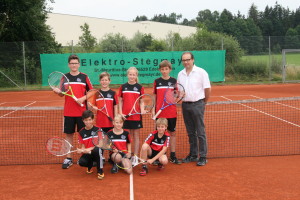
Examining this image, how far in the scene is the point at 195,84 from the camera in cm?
508

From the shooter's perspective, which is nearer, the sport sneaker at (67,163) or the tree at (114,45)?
the sport sneaker at (67,163)

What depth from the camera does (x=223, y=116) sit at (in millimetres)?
9531

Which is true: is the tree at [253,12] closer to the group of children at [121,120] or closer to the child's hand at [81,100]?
the group of children at [121,120]

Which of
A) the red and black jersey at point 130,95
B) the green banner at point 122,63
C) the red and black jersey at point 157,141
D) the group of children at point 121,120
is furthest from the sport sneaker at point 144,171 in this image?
the green banner at point 122,63

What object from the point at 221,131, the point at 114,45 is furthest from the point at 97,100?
the point at 114,45

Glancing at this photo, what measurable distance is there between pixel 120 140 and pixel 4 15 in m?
17.6

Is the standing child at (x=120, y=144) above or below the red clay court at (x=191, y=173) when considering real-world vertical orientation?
above

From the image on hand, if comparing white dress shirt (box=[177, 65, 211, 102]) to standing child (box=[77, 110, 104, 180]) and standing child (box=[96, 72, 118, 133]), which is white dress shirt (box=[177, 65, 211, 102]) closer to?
standing child (box=[96, 72, 118, 133])

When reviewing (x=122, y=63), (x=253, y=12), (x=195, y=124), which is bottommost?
(x=195, y=124)

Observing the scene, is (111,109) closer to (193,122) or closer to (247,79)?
(193,122)

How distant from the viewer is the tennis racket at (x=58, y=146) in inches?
180

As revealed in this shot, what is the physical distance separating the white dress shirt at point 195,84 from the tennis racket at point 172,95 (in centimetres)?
10

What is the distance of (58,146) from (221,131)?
170 inches

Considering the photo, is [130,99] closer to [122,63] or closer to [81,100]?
[81,100]
